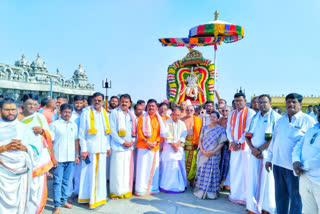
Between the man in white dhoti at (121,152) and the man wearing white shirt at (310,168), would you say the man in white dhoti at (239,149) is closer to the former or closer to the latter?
the man wearing white shirt at (310,168)

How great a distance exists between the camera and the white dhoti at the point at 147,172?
13.9 ft

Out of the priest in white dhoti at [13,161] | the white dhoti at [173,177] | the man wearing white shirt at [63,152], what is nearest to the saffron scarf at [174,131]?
the white dhoti at [173,177]

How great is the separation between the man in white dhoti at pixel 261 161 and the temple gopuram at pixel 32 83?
2047 centimetres

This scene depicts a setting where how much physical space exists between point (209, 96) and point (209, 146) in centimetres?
736

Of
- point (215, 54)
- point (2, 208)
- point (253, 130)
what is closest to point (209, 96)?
point (215, 54)

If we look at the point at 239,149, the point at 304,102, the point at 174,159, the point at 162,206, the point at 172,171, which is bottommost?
the point at 162,206

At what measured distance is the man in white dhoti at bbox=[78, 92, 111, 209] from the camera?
3598mm

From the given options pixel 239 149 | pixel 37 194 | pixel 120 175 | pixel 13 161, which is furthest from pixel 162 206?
pixel 13 161

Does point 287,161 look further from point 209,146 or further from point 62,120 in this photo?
point 62,120

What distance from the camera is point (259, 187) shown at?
11.2 feet

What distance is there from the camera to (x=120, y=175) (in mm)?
4012

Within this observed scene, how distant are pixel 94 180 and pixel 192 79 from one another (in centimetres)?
883

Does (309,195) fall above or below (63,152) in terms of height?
below

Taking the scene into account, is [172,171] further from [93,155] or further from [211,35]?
[211,35]
